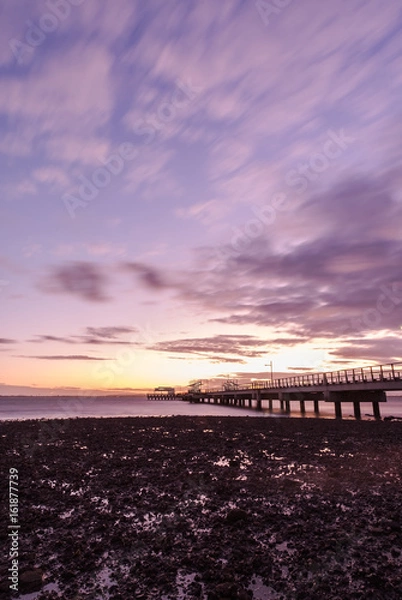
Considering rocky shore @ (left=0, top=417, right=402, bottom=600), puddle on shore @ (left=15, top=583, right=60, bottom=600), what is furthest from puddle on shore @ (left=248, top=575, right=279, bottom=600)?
puddle on shore @ (left=15, top=583, right=60, bottom=600)

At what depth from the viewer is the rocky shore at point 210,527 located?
18.9 ft

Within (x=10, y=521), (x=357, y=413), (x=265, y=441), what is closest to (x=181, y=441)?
(x=265, y=441)

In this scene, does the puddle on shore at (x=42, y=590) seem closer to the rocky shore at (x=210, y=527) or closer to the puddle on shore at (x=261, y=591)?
the rocky shore at (x=210, y=527)

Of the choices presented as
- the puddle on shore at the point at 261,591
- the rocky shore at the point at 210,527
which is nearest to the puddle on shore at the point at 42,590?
the rocky shore at the point at 210,527

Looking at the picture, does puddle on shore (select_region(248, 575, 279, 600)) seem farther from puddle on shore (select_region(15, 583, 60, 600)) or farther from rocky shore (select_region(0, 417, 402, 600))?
puddle on shore (select_region(15, 583, 60, 600))

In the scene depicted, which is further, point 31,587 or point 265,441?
point 265,441

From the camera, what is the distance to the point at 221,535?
25.0ft

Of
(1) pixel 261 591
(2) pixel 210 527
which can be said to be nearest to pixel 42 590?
(1) pixel 261 591

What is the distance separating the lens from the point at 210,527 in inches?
320

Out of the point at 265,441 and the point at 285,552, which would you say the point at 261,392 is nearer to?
the point at 265,441

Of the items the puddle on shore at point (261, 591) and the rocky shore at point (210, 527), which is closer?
the puddle on shore at point (261, 591)

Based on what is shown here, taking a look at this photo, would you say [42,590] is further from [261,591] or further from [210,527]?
[210,527]

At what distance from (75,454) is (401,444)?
1527 cm

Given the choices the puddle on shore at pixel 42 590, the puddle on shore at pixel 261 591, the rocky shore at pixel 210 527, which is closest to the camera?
the puddle on shore at pixel 261 591
